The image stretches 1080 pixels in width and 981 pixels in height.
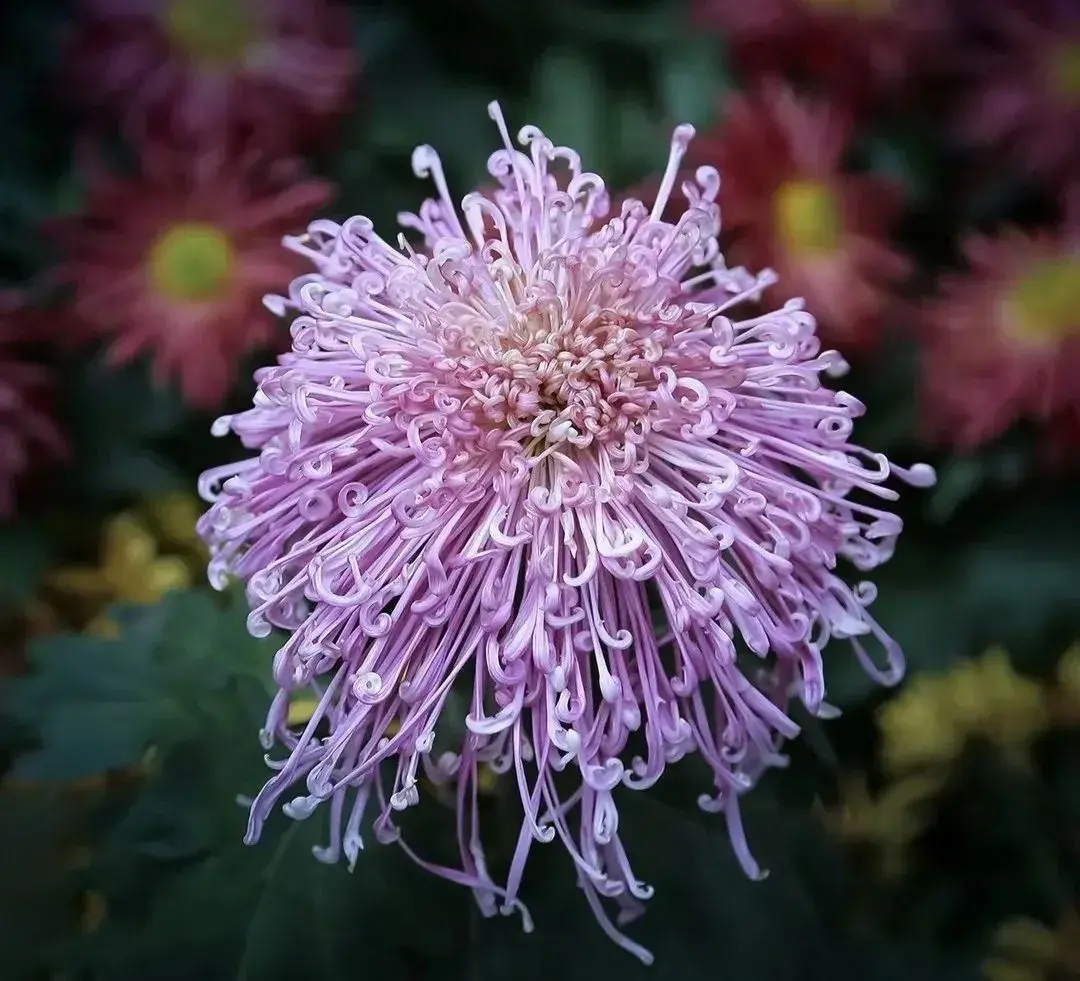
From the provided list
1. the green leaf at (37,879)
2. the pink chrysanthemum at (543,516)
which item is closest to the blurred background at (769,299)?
the green leaf at (37,879)

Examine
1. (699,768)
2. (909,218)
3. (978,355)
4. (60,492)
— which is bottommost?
(699,768)

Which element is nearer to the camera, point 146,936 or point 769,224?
point 146,936

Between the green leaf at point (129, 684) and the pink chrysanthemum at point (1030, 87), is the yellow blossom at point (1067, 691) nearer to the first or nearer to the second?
the pink chrysanthemum at point (1030, 87)

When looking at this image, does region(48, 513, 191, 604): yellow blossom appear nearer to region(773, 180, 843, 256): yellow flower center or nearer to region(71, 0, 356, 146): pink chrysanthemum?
region(71, 0, 356, 146): pink chrysanthemum

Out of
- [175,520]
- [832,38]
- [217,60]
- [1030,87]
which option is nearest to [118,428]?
[175,520]

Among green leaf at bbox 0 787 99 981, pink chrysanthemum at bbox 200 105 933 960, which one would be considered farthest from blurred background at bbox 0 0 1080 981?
pink chrysanthemum at bbox 200 105 933 960

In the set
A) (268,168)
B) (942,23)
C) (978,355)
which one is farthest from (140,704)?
(942,23)

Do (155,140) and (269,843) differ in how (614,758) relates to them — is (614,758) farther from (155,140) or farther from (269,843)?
(155,140)
